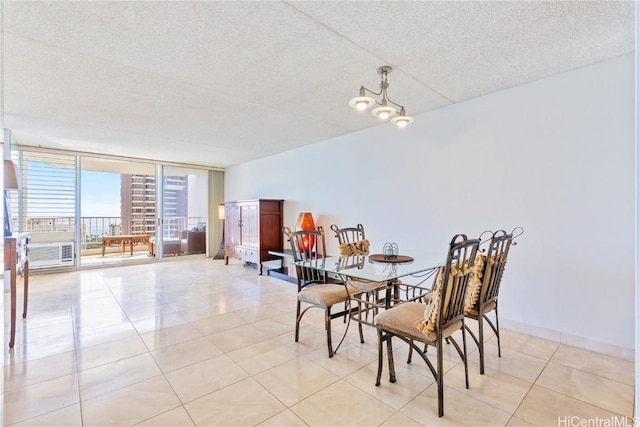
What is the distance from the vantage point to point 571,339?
255 centimetres

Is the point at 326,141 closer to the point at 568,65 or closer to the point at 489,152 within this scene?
the point at 489,152

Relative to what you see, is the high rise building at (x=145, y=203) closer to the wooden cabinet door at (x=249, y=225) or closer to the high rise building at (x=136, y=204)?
the high rise building at (x=136, y=204)

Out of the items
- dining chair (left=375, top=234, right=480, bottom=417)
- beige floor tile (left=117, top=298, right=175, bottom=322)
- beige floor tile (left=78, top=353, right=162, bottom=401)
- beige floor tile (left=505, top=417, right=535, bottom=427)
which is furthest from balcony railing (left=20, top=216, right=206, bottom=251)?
beige floor tile (left=505, top=417, right=535, bottom=427)

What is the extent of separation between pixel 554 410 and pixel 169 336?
2922mm

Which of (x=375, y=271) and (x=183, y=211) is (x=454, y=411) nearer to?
(x=375, y=271)

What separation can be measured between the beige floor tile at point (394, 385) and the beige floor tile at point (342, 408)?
54 millimetres

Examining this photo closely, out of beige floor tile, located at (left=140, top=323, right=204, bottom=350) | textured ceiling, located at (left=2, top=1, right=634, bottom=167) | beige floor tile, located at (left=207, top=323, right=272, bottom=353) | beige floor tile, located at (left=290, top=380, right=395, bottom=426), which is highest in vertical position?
textured ceiling, located at (left=2, top=1, right=634, bottom=167)

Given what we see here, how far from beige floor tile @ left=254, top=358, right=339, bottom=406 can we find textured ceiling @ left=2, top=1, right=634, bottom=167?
2.36m

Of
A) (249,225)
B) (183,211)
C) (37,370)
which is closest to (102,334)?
(37,370)

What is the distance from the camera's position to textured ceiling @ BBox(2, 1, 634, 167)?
182 centimetres

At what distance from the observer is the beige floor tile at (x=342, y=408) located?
1.65 meters

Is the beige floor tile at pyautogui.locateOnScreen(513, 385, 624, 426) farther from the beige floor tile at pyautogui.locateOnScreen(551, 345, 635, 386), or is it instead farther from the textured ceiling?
the textured ceiling

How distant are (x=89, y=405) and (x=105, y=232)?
6824mm

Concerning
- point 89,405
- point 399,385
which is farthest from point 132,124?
point 399,385
